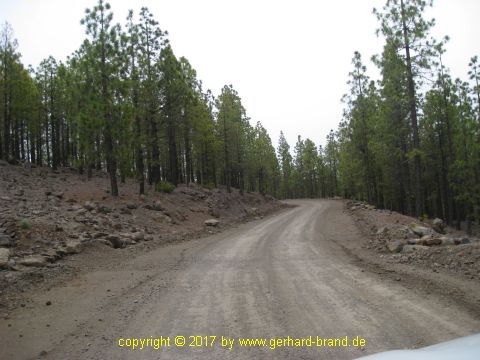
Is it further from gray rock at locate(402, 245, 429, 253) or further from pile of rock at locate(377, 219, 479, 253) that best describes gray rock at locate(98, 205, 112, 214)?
gray rock at locate(402, 245, 429, 253)

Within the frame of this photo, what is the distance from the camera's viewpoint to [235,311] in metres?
6.29

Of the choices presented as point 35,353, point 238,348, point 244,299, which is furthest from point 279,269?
point 35,353

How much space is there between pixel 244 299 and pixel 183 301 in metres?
1.20

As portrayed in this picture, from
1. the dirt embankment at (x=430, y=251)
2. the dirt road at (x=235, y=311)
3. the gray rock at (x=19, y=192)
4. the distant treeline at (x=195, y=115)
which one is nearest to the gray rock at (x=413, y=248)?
the dirt embankment at (x=430, y=251)

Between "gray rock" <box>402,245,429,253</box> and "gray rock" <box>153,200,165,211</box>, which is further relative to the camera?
"gray rock" <box>153,200,165,211</box>

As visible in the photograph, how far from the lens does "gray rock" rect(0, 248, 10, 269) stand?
29.8 ft

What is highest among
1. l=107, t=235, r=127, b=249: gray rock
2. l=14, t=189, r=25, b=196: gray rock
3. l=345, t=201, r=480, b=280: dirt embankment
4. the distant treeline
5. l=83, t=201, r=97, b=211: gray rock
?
the distant treeline

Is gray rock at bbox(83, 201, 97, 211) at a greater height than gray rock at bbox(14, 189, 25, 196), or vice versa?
gray rock at bbox(14, 189, 25, 196)

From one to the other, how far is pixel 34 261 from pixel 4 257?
0.72m

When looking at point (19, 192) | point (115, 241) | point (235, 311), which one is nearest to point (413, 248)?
point (235, 311)

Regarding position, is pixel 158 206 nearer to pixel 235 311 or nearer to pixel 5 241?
pixel 5 241

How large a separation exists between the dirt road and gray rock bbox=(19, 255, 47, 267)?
1243 mm

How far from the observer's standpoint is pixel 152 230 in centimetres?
1780

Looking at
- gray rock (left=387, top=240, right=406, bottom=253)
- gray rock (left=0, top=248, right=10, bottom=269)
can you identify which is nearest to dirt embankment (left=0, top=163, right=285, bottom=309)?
gray rock (left=0, top=248, right=10, bottom=269)
